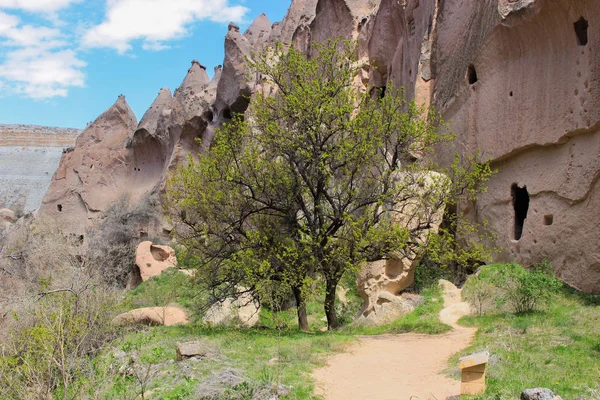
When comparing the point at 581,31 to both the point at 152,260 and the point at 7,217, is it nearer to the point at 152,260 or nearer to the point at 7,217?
the point at 152,260

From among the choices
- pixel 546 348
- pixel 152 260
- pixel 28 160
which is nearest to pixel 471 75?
pixel 546 348

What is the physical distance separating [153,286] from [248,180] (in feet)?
26.3

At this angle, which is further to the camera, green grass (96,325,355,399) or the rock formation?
the rock formation

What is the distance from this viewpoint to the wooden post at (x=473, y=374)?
5.26 metres

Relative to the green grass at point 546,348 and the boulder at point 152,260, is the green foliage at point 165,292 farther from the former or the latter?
the green grass at point 546,348

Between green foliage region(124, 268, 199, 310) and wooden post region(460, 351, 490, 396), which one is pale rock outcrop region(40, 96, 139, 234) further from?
wooden post region(460, 351, 490, 396)

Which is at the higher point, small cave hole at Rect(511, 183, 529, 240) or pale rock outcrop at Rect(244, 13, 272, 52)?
pale rock outcrop at Rect(244, 13, 272, 52)

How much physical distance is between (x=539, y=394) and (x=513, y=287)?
503 centimetres

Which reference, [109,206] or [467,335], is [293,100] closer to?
[467,335]

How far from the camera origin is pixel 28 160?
47438 millimetres

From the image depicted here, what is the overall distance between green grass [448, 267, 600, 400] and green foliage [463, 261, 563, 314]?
0.19m

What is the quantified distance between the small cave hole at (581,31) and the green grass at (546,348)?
4.10m

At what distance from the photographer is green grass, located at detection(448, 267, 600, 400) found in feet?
17.5

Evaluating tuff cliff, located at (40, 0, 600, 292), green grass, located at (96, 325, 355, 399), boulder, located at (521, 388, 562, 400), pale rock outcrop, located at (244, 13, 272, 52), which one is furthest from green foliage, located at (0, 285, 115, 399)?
pale rock outcrop, located at (244, 13, 272, 52)
